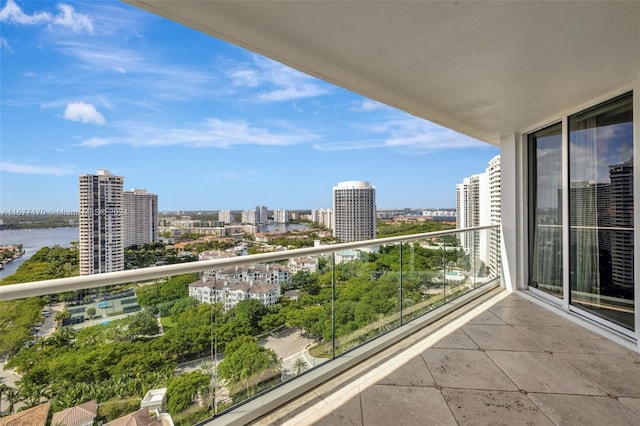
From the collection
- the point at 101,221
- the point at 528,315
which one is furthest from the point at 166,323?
the point at 101,221

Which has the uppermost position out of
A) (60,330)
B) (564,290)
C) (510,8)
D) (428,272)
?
(510,8)

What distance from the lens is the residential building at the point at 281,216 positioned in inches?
518

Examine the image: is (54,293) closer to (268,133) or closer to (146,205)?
(146,205)

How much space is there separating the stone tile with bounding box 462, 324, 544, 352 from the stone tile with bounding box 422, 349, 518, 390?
0.30 meters

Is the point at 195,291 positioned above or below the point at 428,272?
above

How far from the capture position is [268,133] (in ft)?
87.2

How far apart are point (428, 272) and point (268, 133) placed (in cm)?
2479

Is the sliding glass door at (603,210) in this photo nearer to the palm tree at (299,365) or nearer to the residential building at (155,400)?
the palm tree at (299,365)

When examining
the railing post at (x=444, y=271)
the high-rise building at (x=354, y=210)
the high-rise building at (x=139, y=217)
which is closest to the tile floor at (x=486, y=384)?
the railing post at (x=444, y=271)

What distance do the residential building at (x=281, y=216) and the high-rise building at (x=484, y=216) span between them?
24.9 feet

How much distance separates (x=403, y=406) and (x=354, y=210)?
26.6 ft

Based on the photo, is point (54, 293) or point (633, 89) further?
point (633, 89)

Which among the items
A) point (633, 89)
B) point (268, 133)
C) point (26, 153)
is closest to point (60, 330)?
point (633, 89)

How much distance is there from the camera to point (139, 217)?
8.23m
